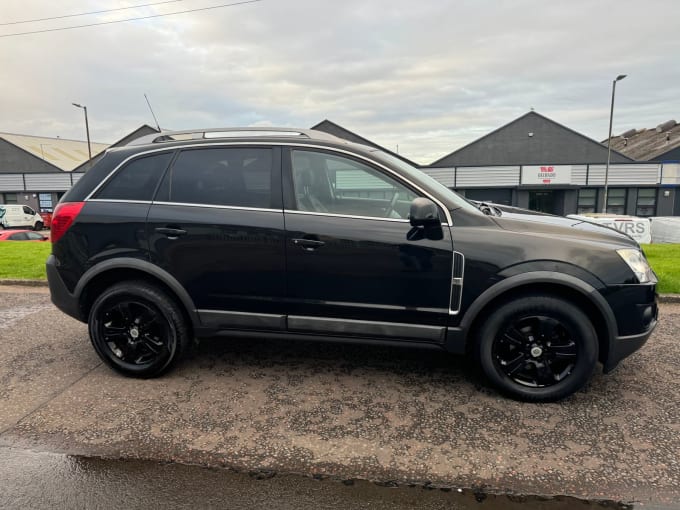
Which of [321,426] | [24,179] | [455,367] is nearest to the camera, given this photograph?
[321,426]

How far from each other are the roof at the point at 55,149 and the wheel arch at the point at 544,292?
155 ft

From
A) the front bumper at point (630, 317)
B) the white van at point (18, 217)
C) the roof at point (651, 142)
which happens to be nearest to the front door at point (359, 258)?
the front bumper at point (630, 317)

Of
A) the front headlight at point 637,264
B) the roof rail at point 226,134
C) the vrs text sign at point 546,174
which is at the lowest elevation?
the front headlight at point 637,264

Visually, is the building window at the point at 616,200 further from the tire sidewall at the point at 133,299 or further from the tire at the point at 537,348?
the tire sidewall at the point at 133,299

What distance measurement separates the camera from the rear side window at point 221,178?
3.33 m

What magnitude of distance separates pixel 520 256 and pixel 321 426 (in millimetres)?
1734

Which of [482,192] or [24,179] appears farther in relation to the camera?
[24,179]

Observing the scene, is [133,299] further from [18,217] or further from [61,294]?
[18,217]

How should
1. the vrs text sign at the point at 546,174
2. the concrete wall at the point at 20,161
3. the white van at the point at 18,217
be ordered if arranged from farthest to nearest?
the concrete wall at the point at 20,161
the vrs text sign at the point at 546,174
the white van at the point at 18,217

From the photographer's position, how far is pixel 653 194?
3325cm

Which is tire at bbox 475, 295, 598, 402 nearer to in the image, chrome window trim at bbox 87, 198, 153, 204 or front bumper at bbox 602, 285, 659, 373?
front bumper at bbox 602, 285, 659, 373

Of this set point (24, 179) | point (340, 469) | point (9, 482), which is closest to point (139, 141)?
point (9, 482)

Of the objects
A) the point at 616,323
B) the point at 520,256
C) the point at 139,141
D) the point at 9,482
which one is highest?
the point at 139,141

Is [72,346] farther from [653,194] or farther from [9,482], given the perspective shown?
[653,194]
